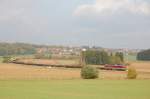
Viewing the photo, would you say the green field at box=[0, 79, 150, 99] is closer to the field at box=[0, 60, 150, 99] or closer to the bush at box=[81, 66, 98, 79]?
the field at box=[0, 60, 150, 99]

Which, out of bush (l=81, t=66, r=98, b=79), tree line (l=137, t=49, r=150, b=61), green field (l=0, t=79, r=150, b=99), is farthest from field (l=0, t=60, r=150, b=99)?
tree line (l=137, t=49, r=150, b=61)

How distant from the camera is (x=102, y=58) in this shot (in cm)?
11894

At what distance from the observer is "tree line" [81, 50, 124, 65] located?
385ft

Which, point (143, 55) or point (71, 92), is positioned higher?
point (143, 55)

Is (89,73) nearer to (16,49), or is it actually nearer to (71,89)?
(71,89)

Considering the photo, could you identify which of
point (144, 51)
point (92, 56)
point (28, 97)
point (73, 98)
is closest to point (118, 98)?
point (73, 98)

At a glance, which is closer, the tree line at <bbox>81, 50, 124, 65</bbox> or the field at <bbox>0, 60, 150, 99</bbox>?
the field at <bbox>0, 60, 150, 99</bbox>

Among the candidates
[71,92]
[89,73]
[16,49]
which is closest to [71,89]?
[71,92]

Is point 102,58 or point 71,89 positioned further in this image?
point 102,58

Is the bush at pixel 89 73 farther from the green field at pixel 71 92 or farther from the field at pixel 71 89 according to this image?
the green field at pixel 71 92

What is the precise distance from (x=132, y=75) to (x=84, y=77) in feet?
22.5

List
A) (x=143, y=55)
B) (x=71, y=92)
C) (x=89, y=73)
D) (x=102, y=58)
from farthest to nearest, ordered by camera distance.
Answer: (x=143, y=55), (x=102, y=58), (x=89, y=73), (x=71, y=92)

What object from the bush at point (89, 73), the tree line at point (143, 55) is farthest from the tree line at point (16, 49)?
the bush at point (89, 73)

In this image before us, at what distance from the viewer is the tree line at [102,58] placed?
117m
